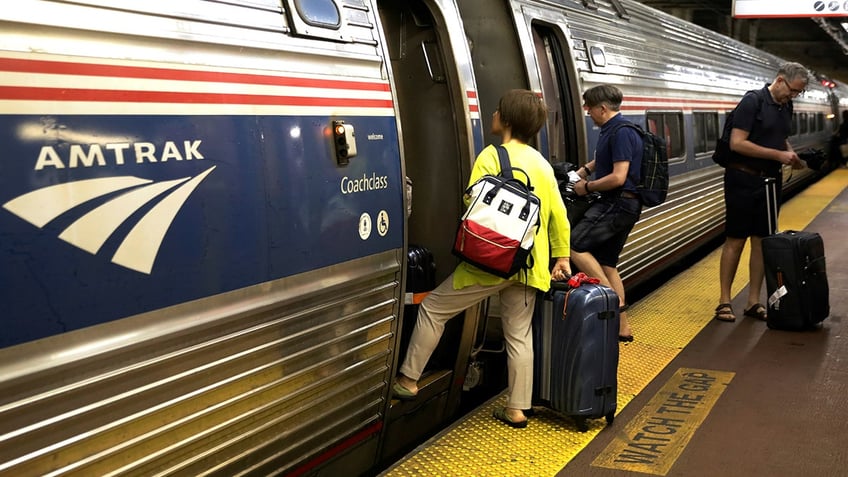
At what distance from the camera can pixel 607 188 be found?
17.0 feet

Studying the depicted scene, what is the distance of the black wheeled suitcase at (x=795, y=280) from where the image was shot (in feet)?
19.2

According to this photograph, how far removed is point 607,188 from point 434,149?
1.35m

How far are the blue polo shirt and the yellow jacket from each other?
49.8 inches

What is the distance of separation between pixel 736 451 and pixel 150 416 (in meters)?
2.56

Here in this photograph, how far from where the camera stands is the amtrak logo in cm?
209

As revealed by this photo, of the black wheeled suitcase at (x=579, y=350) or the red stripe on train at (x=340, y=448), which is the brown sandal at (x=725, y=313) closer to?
the black wheeled suitcase at (x=579, y=350)

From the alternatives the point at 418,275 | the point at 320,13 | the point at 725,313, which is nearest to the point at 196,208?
the point at 320,13

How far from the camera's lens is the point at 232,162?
268cm

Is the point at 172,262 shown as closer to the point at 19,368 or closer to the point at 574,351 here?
the point at 19,368

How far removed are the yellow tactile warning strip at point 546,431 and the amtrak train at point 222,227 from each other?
0.83ft

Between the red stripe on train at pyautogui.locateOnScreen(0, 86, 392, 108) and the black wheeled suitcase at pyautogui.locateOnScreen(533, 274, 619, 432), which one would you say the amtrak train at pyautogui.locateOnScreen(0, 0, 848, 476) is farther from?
the black wheeled suitcase at pyautogui.locateOnScreen(533, 274, 619, 432)

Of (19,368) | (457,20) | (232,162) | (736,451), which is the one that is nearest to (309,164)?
(232,162)

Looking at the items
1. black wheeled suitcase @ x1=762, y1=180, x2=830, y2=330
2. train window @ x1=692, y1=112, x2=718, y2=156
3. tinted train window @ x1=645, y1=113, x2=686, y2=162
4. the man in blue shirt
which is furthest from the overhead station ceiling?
the man in blue shirt

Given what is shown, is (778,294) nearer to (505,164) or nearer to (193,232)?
(505,164)
